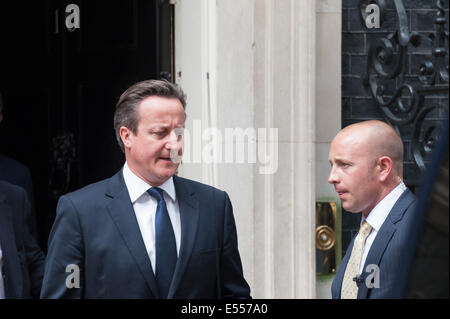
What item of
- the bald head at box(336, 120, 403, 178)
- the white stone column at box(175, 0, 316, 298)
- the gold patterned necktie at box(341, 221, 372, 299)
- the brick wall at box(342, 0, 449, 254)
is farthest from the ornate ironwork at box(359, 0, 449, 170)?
the gold patterned necktie at box(341, 221, 372, 299)

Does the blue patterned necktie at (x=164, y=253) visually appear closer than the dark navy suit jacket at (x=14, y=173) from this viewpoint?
Yes

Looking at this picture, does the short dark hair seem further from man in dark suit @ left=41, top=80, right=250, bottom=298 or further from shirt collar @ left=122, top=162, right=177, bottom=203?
shirt collar @ left=122, top=162, right=177, bottom=203

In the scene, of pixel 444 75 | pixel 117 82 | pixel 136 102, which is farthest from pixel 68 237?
pixel 117 82

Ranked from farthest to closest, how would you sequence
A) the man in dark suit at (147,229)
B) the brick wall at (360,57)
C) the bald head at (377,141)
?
the brick wall at (360,57), the bald head at (377,141), the man in dark suit at (147,229)

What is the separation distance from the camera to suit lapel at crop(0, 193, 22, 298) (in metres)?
5.16

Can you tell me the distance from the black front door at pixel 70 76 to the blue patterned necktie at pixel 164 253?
9.88ft

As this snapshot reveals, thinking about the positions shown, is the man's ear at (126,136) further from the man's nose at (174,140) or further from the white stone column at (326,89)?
the white stone column at (326,89)

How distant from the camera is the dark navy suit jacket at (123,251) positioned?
13.4 ft

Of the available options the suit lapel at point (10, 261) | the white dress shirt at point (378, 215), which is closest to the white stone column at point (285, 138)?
the suit lapel at point (10, 261)

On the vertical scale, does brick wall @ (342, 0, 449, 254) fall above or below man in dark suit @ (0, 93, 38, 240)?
above

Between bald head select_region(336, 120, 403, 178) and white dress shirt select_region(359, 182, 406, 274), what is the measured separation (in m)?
0.12

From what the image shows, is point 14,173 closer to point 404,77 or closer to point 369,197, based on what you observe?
point 404,77

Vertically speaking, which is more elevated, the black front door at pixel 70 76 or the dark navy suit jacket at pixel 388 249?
the black front door at pixel 70 76

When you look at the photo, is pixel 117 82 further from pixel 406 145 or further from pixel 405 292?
pixel 405 292
